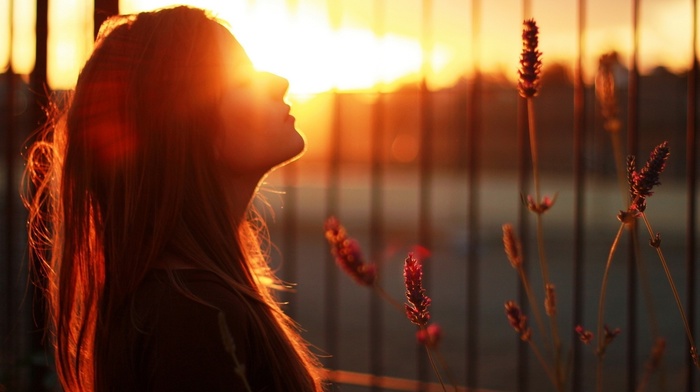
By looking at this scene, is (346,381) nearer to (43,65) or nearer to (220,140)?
(43,65)

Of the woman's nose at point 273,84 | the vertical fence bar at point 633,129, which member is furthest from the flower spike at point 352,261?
the vertical fence bar at point 633,129

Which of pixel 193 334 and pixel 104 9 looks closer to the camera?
pixel 193 334

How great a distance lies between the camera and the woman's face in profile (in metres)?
1.52

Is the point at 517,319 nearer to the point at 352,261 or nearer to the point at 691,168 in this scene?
the point at 352,261

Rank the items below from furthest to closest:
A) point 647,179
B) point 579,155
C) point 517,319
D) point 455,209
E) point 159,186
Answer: point 455,209
point 579,155
point 159,186
point 517,319
point 647,179

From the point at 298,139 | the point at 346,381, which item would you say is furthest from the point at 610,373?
the point at 298,139

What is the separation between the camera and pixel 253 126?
153cm

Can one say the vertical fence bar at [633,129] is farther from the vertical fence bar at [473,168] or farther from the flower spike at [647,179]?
the flower spike at [647,179]

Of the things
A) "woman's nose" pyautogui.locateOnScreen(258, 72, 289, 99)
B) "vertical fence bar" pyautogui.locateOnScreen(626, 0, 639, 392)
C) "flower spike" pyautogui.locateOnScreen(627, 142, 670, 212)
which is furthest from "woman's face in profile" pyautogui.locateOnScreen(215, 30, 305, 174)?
"vertical fence bar" pyautogui.locateOnScreen(626, 0, 639, 392)

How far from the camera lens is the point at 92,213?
60.3 inches

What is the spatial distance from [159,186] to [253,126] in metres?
0.20

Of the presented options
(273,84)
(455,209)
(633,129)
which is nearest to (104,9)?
(273,84)

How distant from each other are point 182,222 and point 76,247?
24 cm

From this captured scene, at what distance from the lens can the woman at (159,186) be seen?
4.35 feet
